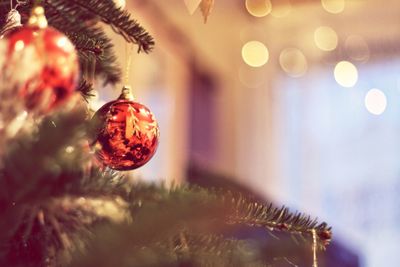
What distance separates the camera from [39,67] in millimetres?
407

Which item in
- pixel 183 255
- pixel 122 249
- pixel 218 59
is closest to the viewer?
pixel 122 249

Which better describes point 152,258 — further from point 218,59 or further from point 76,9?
point 218,59

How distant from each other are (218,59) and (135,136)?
3.01m

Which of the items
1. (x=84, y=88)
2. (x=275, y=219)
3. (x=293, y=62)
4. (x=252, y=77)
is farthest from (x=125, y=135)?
(x=252, y=77)

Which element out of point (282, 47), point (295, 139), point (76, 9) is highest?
point (282, 47)

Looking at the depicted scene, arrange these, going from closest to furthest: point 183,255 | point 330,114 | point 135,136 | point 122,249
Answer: point 122,249
point 183,255
point 135,136
point 330,114

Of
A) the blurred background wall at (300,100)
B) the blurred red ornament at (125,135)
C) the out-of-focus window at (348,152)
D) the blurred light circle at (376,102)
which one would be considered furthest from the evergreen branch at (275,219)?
the blurred light circle at (376,102)

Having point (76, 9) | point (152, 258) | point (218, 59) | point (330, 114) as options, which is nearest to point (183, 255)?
point (152, 258)

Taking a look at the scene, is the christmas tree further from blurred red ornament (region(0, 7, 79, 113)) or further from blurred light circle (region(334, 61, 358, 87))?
blurred light circle (region(334, 61, 358, 87))

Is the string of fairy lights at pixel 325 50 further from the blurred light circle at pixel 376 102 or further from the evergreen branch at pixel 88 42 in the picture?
the evergreen branch at pixel 88 42

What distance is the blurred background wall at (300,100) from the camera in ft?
10.0

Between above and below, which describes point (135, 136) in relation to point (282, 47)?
below

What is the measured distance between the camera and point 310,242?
0.50 meters

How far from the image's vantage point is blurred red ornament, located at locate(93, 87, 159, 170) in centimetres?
54
